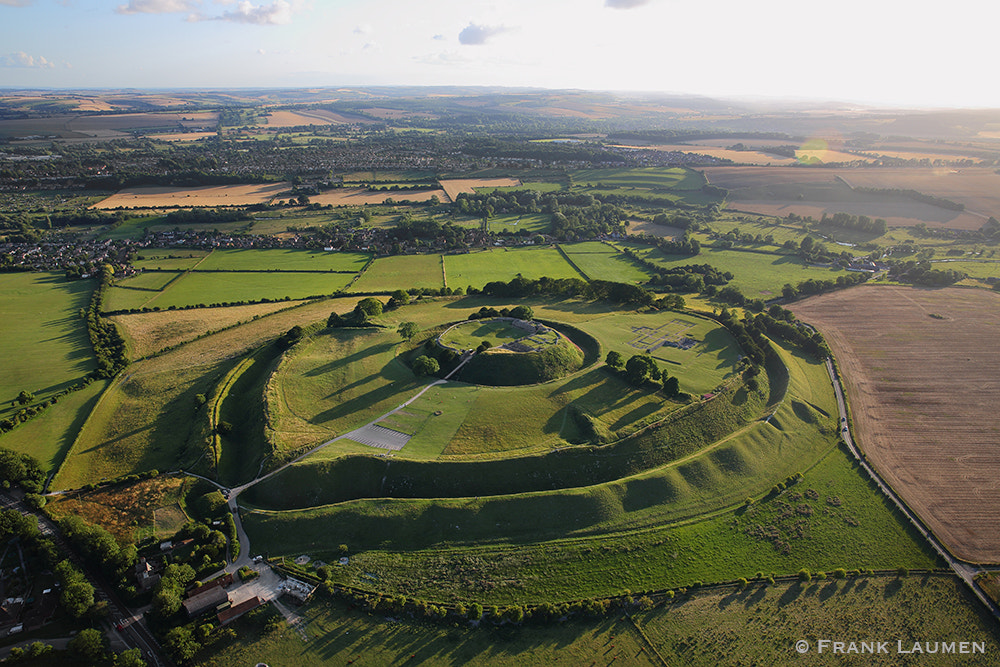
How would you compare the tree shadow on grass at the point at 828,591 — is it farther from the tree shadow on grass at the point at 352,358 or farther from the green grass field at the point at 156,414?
the green grass field at the point at 156,414

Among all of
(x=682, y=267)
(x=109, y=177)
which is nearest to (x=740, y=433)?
(x=682, y=267)

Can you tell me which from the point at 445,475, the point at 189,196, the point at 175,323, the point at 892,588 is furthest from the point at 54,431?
the point at 189,196

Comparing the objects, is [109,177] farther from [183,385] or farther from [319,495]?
[319,495]

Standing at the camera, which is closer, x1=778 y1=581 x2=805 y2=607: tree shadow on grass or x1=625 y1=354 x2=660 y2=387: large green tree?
x1=778 y1=581 x2=805 y2=607: tree shadow on grass

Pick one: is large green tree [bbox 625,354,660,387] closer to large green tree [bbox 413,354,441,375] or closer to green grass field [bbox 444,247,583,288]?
large green tree [bbox 413,354,441,375]

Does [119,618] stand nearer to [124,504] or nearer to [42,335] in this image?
[124,504]

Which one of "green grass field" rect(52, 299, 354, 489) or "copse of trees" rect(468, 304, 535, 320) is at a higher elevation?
"copse of trees" rect(468, 304, 535, 320)

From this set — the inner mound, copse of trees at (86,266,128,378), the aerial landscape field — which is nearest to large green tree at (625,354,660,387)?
the aerial landscape field
